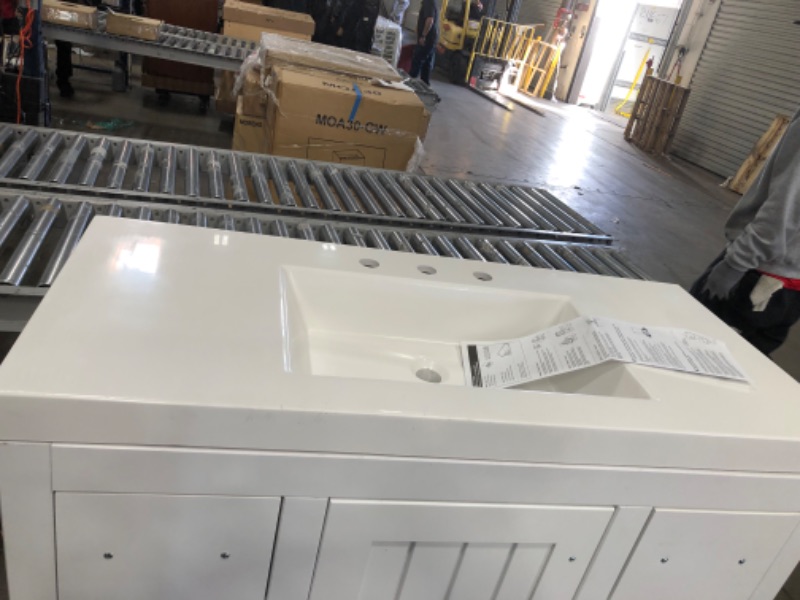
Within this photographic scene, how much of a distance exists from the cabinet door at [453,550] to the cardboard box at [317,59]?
2862mm

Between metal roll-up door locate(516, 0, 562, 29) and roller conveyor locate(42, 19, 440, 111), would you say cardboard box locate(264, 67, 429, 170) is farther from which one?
metal roll-up door locate(516, 0, 562, 29)

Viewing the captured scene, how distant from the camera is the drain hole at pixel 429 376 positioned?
124cm

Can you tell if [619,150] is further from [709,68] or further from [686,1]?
[686,1]

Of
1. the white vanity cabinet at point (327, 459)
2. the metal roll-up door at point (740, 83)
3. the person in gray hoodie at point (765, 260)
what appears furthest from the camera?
the metal roll-up door at point (740, 83)

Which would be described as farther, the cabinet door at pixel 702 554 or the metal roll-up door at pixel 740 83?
the metal roll-up door at pixel 740 83

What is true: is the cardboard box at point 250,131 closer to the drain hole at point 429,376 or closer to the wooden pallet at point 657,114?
the drain hole at point 429,376

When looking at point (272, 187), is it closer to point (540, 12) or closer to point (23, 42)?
point (23, 42)

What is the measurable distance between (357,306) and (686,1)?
30.1ft

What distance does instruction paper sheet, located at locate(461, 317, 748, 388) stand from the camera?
3.82ft

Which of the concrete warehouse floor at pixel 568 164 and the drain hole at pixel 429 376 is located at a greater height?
the drain hole at pixel 429 376

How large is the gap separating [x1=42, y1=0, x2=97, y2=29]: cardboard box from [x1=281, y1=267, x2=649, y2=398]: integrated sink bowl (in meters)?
3.90

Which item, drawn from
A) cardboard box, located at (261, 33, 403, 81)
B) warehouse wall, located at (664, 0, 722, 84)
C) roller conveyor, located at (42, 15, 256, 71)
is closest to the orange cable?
roller conveyor, located at (42, 15, 256, 71)

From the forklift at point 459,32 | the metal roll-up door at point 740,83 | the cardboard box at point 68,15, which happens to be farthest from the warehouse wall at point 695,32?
the cardboard box at point 68,15

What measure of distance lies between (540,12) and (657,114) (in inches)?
188
